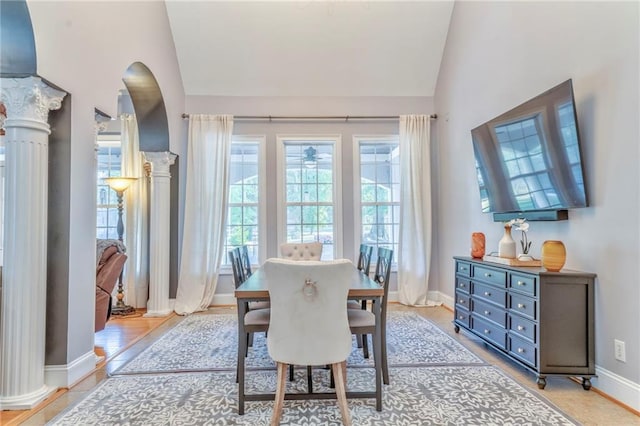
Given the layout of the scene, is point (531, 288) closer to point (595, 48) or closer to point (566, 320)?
point (566, 320)

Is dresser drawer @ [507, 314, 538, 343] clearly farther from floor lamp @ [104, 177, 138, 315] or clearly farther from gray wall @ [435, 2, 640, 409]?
floor lamp @ [104, 177, 138, 315]

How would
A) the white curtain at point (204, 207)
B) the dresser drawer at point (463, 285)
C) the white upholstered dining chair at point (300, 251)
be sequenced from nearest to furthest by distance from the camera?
the dresser drawer at point (463, 285)
the white upholstered dining chair at point (300, 251)
the white curtain at point (204, 207)

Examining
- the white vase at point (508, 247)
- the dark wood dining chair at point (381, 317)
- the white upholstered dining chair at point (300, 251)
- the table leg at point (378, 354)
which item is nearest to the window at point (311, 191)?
the white upholstered dining chair at point (300, 251)

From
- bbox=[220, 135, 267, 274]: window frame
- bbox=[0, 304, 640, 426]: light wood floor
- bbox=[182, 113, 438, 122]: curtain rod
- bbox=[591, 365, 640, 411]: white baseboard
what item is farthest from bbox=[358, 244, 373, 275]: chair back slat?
bbox=[182, 113, 438, 122]: curtain rod

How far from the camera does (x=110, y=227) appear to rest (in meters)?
5.02

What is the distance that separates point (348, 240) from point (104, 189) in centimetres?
370

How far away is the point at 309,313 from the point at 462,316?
2199mm

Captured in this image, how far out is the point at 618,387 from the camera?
216 centimetres

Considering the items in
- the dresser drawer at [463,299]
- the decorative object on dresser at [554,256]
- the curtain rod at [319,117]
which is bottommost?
the dresser drawer at [463,299]

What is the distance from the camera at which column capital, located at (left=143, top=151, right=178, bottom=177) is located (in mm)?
4371

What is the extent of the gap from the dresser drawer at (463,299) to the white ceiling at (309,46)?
3031 millimetres

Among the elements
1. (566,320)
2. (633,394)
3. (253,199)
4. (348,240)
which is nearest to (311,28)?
(253,199)

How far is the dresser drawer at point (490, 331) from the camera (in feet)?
9.00

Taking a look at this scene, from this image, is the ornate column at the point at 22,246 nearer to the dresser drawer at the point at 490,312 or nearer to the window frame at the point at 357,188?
the dresser drawer at the point at 490,312
